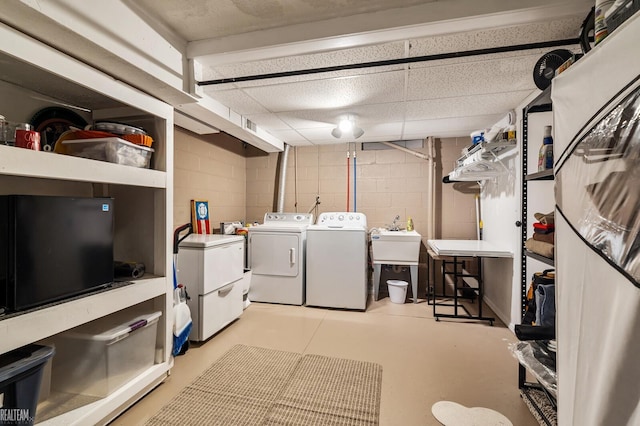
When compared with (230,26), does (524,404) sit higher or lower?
lower

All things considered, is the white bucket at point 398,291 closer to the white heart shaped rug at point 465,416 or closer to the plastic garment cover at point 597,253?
the white heart shaped rug at point 465,416

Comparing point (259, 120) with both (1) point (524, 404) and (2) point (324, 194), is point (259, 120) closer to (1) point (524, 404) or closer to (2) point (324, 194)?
(2) point (324, 194)

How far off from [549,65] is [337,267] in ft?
8.22

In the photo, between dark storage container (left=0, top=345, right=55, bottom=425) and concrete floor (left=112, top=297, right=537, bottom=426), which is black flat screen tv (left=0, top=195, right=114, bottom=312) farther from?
concrete floor (left=112, top=297, right=537, bottom=426)

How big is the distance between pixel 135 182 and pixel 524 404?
2.62 meters

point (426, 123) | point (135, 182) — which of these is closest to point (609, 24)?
point (135, 182)

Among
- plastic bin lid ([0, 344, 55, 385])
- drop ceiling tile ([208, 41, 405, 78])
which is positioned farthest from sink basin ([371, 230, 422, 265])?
plastic bin lid ([0, 344, 55, 385])

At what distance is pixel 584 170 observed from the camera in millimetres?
844

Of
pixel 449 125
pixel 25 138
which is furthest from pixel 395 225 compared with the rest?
pixel 25 138

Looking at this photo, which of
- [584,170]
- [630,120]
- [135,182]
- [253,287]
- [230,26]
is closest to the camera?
[630,120]

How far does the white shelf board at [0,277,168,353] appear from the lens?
3.30 ft

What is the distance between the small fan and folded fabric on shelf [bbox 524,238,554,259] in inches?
33.0

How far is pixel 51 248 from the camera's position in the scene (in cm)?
124

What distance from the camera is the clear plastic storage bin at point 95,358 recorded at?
1.43 meters
